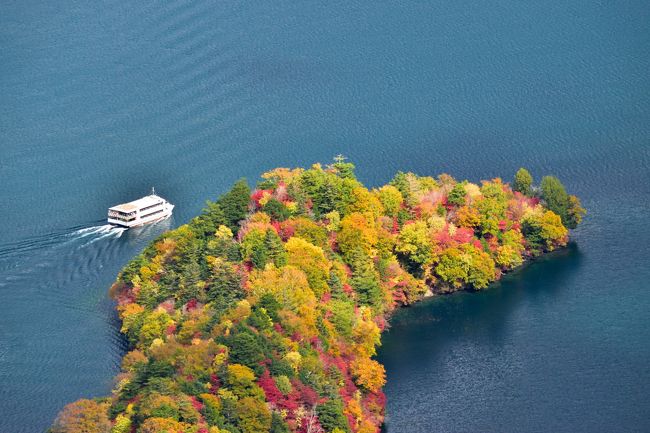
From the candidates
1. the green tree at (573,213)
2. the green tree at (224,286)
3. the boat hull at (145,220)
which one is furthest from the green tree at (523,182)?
the boat hull at (145,220)

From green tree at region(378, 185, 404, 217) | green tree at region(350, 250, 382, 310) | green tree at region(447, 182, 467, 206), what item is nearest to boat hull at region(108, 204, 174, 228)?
green tree at region(378, 185, 404, 217)

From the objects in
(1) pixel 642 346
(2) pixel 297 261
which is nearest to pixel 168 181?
(2) pixel 297 261

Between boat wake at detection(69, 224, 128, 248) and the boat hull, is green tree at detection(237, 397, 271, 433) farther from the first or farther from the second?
the boat hull

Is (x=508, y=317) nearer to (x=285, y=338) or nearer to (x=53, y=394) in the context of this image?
(x=285, y=338)

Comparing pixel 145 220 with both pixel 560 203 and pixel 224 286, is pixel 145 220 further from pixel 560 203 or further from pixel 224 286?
pixel 560 203

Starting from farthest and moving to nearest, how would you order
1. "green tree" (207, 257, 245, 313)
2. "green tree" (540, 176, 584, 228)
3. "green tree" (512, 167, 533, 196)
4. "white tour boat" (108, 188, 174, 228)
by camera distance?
"white tour boat" (108, 188, 174, 228), "green tree" (512, 167, 533, 196), "green tree" (540, 176, 584, 228), "green tree" (207, 257, 245, 313)

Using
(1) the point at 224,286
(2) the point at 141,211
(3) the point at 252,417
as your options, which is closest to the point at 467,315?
(1) the point at 224,286
